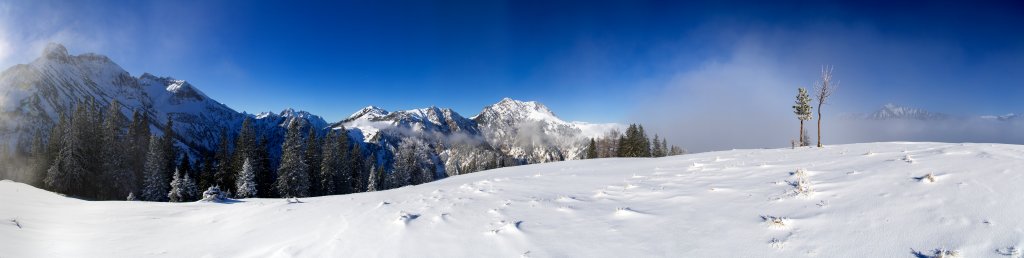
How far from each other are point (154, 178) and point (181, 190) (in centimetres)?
717

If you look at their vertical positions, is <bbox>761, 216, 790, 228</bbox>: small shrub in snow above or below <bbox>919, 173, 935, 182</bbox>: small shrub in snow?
below

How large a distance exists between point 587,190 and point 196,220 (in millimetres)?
10722

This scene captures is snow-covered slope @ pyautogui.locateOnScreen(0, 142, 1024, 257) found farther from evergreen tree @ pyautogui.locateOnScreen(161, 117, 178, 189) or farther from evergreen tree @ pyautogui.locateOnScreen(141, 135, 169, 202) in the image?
evergreen tree @ pyautogui.locateOnScreen(161, 117, 178, 189)

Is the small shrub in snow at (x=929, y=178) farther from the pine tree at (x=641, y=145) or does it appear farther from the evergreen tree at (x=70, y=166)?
the pine tree at (x=641, y=145)

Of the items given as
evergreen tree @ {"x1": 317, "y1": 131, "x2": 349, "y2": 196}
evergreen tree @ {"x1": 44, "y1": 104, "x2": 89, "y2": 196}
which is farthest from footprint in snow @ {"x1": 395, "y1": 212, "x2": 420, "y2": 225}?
evergreen tree @ {"x1": 44, "y1": 104, "x2": 89, "y2": 196}

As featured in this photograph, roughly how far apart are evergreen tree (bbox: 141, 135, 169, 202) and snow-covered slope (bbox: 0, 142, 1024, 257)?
141ft

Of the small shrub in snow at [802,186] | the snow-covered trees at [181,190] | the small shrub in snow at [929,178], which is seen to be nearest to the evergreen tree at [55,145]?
the snow-covered trees at [181,190]

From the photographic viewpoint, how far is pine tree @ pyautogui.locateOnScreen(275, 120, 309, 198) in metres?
48.4

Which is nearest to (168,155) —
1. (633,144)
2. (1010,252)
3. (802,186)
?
(802,186)

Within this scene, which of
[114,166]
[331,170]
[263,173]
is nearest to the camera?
[114,166]

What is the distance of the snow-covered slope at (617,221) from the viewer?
604 centimetres

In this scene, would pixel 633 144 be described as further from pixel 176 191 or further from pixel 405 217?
pixel 405 217

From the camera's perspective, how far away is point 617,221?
8281mm

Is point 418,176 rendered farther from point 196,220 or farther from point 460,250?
point 460,250
